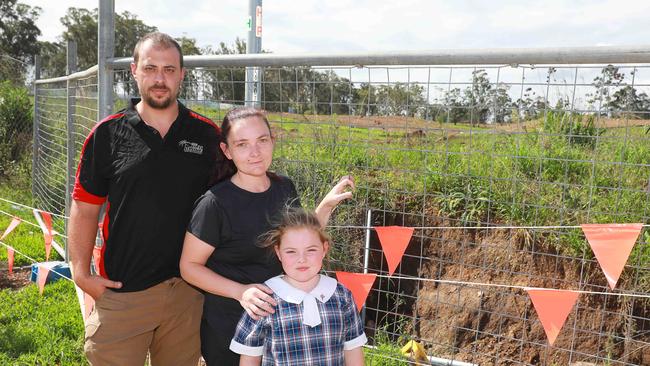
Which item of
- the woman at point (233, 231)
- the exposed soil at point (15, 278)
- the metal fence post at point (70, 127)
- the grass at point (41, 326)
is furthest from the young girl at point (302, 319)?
the exposed soil at point (15, 278)

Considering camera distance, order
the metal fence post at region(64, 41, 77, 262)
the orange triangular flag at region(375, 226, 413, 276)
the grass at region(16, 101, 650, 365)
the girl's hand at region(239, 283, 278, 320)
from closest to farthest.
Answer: the girl's hand at region(239, 283, 278, 320) < the orange triangular flag at region(375, 226, 413, 276) < the grass at region(16, 101, 650, 365) < the metal fence post at region(64, 41, 77, 262)

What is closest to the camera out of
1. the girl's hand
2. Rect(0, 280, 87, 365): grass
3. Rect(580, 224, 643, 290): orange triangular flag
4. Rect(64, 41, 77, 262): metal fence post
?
the girl's hand

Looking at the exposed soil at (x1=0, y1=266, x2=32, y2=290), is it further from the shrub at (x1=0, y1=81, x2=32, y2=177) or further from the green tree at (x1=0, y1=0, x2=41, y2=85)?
the green tree at (x1=0, y1=0, x2=41, y2=85)

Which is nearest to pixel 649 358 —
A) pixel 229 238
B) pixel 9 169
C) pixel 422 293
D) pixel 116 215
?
pixel 422 293

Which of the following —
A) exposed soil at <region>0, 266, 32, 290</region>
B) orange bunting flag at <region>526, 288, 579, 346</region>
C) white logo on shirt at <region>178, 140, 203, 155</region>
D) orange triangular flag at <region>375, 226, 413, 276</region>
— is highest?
white logo on shirt at <region>178, 140, 203, 155</region>

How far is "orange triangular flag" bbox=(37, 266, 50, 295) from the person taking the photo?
509 cm

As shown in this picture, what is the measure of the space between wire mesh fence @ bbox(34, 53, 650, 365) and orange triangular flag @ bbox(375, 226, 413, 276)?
4.9 inches

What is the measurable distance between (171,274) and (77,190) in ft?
1.98

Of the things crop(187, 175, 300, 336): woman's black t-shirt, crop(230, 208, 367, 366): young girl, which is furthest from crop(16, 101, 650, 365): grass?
crop(230, 208, 367, 366): young girl

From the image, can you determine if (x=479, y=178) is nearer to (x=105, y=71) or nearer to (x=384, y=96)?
(x=384, y=96)

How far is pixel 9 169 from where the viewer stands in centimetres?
1002

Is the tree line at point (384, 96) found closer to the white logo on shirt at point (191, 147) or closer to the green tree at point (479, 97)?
the green tree at point (479, 97)

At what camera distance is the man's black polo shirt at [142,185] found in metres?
2.64

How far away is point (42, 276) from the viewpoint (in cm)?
518
